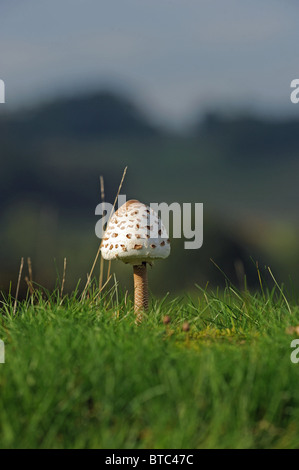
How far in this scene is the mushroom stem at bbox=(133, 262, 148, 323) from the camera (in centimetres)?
533

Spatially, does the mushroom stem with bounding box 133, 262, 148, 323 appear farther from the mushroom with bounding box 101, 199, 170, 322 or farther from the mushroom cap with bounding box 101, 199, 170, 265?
the mushroom cap with bounding box 101, 199, 170, 265

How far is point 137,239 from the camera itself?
202 inches

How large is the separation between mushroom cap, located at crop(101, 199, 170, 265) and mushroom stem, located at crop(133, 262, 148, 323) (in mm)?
132

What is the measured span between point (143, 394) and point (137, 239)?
215 centimetres

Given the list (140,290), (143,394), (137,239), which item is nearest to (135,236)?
(137,239)

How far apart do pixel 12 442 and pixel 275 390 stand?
1.55 metres

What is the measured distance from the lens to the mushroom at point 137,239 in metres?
5.14

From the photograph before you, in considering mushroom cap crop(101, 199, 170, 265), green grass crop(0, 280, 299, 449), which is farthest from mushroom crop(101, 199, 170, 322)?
green grass crop(0, 280, 299, 449)

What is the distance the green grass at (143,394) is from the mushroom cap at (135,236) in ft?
4.06

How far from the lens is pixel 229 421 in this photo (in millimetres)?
3045

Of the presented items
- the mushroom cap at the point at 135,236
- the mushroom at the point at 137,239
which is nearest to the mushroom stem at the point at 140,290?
the mushroom at the point at 137,239

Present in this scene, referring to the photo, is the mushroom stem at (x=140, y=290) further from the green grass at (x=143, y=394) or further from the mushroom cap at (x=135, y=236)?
the green grass at (x=143, y=394)
